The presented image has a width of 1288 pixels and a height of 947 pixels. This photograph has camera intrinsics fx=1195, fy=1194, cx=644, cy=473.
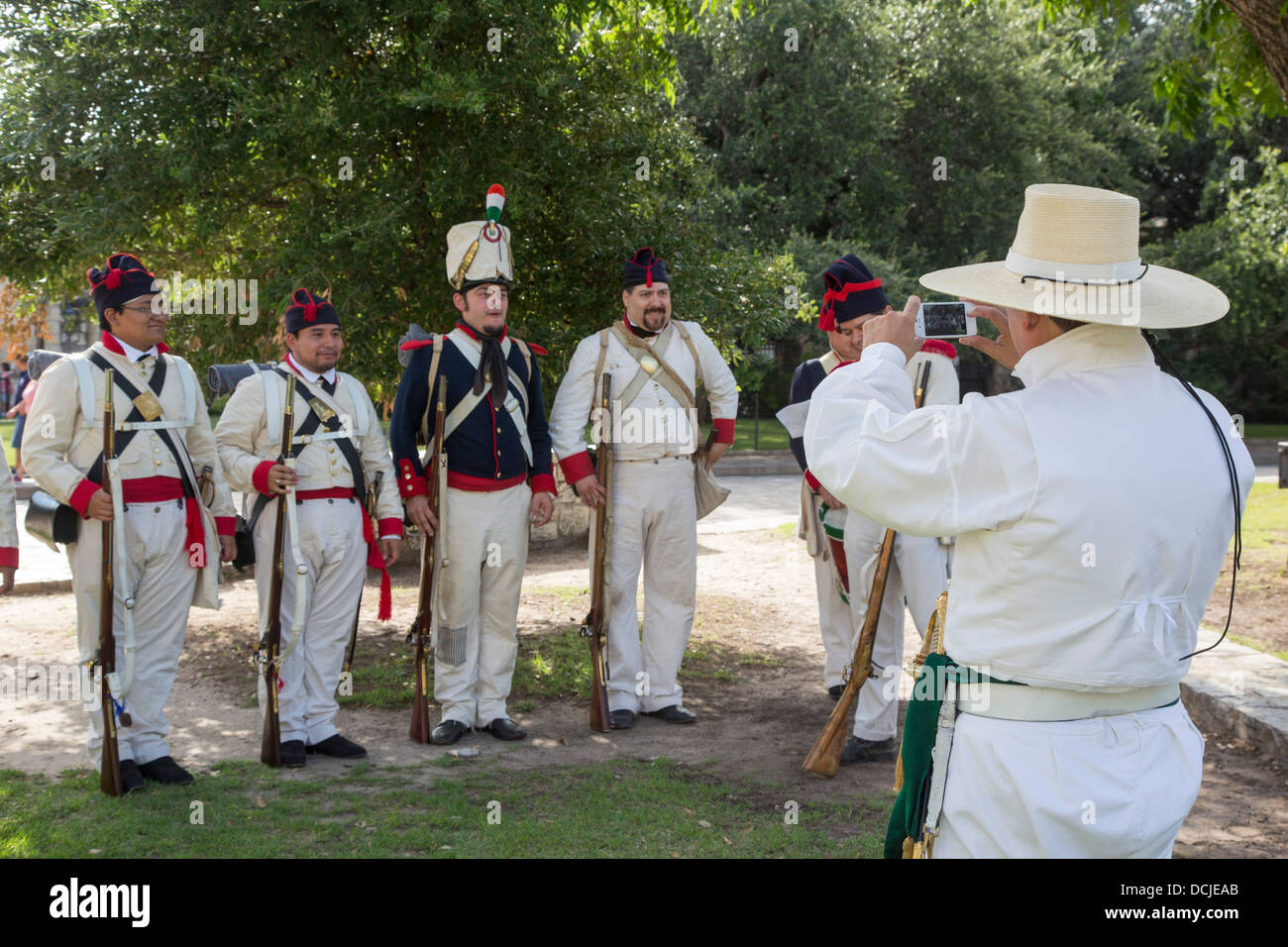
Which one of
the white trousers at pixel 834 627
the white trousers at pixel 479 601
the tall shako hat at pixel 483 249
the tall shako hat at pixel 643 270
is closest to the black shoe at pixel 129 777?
the white trousers at pixel 479 601

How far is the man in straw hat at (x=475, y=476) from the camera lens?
21.4 feet

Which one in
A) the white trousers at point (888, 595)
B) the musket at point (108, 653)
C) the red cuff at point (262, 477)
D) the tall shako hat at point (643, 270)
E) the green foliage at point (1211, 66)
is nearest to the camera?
the musket at point (108, 653)

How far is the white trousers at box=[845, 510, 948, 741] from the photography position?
20.3ft

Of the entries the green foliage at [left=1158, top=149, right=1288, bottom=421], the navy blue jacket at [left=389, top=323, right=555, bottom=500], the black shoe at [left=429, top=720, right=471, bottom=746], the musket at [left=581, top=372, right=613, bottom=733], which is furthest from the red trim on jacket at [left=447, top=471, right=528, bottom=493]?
the green foliage at [left=1158, top=149, right=1288, bottom=421]

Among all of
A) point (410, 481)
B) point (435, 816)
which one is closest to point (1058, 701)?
point (435, 816)

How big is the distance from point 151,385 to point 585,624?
8.57 feet

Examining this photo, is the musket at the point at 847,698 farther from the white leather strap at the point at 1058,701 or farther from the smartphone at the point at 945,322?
the white leather strap at the point at 1058,701

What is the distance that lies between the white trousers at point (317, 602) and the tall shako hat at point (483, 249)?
1.42 meters

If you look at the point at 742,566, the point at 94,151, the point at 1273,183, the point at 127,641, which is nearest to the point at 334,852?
the point at 127,641

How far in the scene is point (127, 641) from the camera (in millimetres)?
5617

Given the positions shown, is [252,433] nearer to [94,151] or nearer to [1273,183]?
[94,151]

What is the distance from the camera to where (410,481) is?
653 centimetres

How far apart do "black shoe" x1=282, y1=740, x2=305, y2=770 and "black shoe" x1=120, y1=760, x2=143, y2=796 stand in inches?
27.1

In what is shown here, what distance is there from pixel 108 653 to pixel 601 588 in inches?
101
